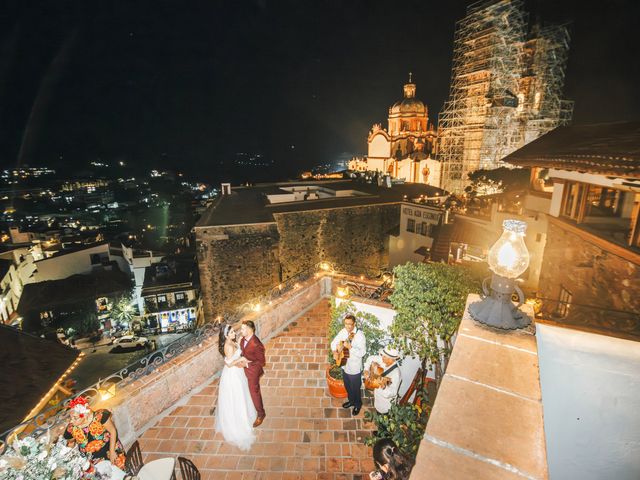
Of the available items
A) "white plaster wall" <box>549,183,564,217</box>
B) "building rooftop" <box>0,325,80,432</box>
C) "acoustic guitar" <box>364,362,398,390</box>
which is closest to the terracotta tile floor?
"acoustic guitar" <box>364,362,398,390</box>

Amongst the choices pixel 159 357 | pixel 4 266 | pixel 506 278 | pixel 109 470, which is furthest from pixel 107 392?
pixel 4 266

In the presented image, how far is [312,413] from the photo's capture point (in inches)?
191

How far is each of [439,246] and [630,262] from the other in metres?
10.8

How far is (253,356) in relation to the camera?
4.43m

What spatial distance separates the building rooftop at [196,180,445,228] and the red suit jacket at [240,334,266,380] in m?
13.4

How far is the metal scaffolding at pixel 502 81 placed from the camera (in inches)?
1112

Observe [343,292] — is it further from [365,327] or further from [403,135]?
[403,135]

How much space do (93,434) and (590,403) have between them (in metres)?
5.51

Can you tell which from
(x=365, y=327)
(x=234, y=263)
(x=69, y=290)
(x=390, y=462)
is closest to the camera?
(x=390, y=462)

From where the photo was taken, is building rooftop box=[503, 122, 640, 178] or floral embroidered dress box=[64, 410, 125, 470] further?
building rooftop box=[503, 122, 640, 178]

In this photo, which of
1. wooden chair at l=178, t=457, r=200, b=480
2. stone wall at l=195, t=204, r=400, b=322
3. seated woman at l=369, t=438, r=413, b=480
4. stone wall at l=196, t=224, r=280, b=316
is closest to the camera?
seated woman at l=369, t=438, r=413, b=480

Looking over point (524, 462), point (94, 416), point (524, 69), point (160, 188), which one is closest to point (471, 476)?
point (524, 462)

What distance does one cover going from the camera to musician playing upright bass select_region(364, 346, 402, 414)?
14.8ft

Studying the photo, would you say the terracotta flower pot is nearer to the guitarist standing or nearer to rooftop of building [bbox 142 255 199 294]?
the guitarist standing
